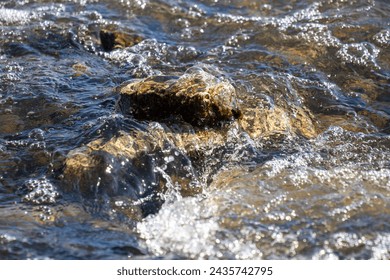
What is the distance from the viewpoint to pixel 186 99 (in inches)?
177

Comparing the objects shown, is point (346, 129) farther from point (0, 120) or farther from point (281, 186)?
point (0, 120)

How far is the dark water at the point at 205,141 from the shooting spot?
3.55m

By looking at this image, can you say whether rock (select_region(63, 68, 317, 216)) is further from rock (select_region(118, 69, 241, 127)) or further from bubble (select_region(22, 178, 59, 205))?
bubble (select_region(22, 178, 59, 205))

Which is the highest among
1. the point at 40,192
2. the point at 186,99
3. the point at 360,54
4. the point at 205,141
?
the point at 186,99

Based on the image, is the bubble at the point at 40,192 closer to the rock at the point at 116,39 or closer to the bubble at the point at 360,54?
the rock at the point at 116,39

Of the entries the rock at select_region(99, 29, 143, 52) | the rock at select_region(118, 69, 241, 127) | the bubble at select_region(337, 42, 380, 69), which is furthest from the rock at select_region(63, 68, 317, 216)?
the rock at select_region(99, 29, 143, 52)

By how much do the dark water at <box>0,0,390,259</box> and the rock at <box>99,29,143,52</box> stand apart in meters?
0.08

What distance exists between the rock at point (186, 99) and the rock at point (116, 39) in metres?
1.75

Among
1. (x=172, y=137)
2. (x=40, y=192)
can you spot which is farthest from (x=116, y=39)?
(x=40, y=192)

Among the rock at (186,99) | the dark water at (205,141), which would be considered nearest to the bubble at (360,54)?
the dark water at (205,141)

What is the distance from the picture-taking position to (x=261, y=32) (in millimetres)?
6520

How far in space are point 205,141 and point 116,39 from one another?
236 cm

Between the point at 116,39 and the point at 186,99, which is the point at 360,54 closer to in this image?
the point at 186,99

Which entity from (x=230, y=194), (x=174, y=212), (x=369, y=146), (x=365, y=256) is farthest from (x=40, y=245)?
(x=369, y=146)
